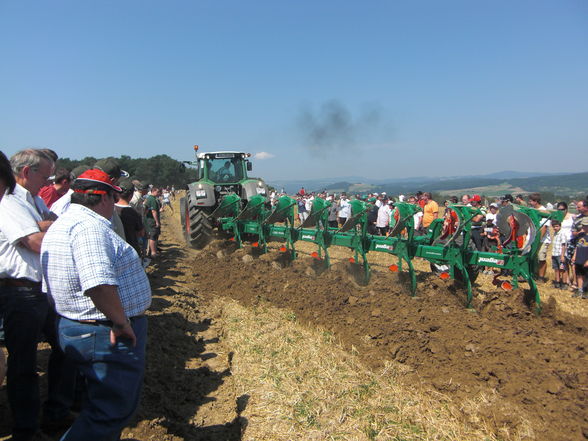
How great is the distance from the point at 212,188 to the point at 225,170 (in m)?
0.99

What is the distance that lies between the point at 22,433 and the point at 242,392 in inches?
62.9

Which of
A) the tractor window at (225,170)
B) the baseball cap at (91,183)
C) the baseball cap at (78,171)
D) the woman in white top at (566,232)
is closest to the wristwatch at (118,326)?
the baseball cap at (91,183)

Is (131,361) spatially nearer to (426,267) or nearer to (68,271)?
(68,271)

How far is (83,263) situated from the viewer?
180cm

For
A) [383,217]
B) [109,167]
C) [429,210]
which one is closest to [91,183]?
[109,167]

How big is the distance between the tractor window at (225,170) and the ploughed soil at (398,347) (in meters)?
4.55

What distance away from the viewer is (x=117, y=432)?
1.94 meters

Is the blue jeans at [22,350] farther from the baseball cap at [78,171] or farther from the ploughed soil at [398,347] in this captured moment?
the baseball cap at [78,171]

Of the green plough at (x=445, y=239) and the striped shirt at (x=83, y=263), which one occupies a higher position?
the striped shirt at (x=83, y=263)

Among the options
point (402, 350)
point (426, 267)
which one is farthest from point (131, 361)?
point (426, 267)

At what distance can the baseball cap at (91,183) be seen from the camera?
6.55 feet

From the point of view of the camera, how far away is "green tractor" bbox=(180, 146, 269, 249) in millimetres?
9680

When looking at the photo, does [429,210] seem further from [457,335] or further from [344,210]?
[457,335]


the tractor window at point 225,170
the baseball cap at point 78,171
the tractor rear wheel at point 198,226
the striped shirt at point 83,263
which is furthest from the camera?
the tractor window at point 225,170
